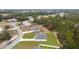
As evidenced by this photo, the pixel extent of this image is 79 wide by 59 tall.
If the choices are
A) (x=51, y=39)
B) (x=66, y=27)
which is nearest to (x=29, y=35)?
(x=51, y=39)

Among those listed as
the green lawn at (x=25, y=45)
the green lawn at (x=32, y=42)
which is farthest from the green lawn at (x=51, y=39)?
the green lawn at (x=25, y=45)

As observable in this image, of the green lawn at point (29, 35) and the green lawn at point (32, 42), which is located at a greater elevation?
the green lawn at point (29, 35)

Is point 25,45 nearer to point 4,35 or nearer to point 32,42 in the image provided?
point 32,42

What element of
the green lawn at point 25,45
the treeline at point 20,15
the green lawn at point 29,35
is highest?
the treeline at point 20,15

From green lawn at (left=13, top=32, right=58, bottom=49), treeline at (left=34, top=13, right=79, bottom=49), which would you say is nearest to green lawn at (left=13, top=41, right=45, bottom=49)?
green lawn at (left=13, top=32, right=58, bottom=49)

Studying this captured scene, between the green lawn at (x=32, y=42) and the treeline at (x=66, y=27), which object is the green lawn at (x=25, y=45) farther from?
the treeline at (x=66, y=27)

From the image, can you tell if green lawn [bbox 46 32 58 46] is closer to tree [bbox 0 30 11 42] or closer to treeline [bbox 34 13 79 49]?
treeline [bbox 34 13 79 49]

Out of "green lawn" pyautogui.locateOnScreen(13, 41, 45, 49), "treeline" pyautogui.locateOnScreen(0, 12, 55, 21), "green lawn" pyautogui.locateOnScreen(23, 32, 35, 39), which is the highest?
"treeline" pyautogui.locateOnScreen(0, 12, 55, 21)
